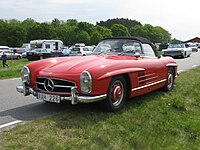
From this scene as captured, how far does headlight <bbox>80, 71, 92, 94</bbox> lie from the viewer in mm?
4707

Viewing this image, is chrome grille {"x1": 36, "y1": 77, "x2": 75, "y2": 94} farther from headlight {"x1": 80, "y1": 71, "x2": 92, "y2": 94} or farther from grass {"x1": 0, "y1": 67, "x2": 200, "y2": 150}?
grass {"x1": 0, "y1": 67, "x2": 200, "y2": 150}

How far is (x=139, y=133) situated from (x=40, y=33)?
67416 mm

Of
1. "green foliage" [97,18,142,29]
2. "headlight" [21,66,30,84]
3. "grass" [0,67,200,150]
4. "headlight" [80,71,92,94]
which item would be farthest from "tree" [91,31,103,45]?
"headlight" [80,71,92,94]

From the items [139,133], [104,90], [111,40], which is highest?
[111,40]

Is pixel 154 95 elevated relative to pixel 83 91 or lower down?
lower down

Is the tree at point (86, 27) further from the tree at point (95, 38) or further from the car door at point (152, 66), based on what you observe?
the car door at point (152, 66)

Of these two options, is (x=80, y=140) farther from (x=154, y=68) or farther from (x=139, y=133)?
(x=154, y=68)

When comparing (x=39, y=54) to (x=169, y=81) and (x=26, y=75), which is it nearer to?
(x=169, y=81)

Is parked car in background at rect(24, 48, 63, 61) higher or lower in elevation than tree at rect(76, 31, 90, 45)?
lower

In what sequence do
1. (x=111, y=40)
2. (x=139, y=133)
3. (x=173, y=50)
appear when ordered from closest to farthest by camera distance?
(x=139, y=133) < (x=111, y=40) < (x=173, y=50)

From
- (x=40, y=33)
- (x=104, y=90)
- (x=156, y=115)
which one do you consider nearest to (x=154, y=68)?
(x=156, y=115)

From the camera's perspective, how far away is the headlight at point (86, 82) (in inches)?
185

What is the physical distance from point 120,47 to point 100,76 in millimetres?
1904

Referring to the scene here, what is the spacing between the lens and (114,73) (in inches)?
198
